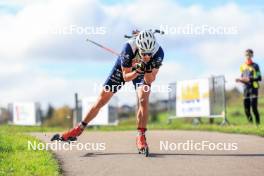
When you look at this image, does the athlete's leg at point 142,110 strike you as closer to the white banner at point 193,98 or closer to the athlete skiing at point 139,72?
the athlete skiing at point 139,72

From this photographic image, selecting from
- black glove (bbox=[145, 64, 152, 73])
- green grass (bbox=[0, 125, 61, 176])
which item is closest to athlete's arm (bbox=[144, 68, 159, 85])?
black glove (bbox=[145, 64, 152, 73])

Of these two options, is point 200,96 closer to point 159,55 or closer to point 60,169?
point 159,55

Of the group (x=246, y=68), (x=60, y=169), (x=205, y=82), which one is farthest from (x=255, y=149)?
(x=205, y=82)

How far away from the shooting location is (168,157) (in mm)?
9953

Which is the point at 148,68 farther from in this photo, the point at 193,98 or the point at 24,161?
the point at 193,98

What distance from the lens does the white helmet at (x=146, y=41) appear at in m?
9.93

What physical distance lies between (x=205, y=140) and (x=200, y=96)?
11.4 m

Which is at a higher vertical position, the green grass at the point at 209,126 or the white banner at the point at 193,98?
the white banner at the point at 193,98

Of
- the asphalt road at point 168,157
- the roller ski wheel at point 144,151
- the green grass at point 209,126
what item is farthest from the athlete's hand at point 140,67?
the green grass at point 209,126

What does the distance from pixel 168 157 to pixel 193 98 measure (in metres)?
14.3

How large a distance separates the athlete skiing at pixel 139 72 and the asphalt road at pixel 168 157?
387 mm

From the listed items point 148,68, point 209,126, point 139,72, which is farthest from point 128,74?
point 209,126

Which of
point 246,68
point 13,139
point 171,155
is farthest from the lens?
point 246,68

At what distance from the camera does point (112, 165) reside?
921 cm
